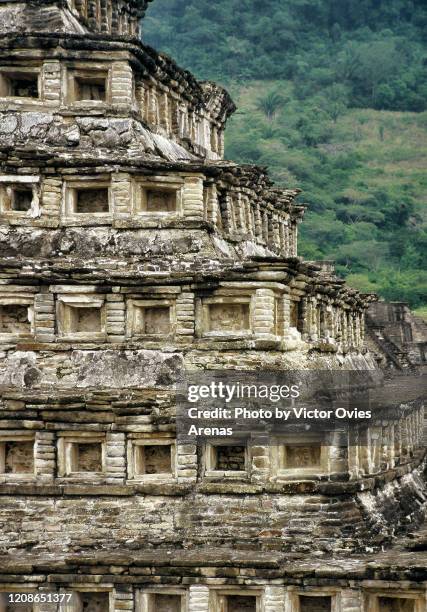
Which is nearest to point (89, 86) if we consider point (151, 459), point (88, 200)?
point (88, 200)

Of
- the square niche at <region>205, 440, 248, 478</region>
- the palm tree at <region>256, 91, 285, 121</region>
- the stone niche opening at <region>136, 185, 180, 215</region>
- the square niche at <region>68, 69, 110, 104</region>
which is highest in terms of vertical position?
the palm tree at <region>256, 91, 285, 121</region>

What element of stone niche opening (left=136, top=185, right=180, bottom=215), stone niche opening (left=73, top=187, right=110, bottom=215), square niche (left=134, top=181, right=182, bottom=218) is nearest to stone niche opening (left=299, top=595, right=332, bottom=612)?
square niche (left=134, top=181, right=182, bottom=218)

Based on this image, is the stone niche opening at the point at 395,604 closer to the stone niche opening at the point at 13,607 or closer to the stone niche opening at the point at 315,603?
the stone niche opening at the point at 315,603

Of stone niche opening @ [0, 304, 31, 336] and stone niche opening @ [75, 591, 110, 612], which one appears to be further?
stone niche opening @ [0, 304, 31, 336]

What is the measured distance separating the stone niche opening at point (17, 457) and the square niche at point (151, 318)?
10.9ft

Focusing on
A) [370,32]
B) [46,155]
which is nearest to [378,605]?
[46,155]

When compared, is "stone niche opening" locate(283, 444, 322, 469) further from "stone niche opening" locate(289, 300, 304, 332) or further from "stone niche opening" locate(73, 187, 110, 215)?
"stone niche opening" locate(73, 187, 110, 215)

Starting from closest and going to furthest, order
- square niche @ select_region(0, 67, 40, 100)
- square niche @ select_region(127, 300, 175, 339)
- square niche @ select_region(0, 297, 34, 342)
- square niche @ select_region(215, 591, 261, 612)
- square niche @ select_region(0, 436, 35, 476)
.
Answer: square niche @ select_region(215, 591, 261, 612) → square niche @ select_region(0, 436, 35, 476) → square niche @ select_region(127, 300, 175, 339) → square niche @ select_region(0, 297, 34, 342) → square niche @ select_region(0, 67, 40, 100)

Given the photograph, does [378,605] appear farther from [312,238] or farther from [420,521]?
[312,238]

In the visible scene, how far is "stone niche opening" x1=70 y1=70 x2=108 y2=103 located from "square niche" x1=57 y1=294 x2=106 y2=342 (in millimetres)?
5116

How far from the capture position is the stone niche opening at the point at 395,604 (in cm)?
2888

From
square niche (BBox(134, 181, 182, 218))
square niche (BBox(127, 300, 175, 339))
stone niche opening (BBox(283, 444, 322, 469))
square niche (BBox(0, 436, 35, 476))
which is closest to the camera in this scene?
stone niche opening (BBox(283, 444, 322, 469))

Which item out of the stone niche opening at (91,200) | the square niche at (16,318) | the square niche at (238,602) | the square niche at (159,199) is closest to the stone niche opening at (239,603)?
the square niche at (238,602)

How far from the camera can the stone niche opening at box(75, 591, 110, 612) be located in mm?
29337
